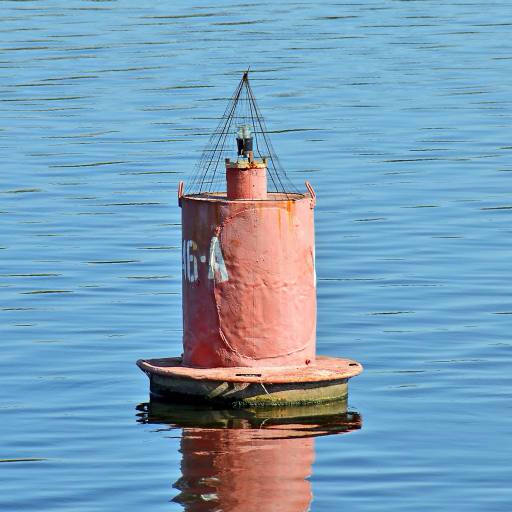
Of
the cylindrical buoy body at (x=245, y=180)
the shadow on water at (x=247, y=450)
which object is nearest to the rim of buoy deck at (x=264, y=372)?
the shadow on water at (x=247, y=450)

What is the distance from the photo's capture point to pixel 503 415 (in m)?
15.1

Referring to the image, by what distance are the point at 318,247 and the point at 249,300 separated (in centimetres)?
746

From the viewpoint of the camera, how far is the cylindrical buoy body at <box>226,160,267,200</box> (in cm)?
1541

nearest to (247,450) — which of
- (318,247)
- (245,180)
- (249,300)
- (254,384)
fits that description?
(254,384)

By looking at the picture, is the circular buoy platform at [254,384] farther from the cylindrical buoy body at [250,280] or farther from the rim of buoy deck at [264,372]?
the cylindrical buoy body at [250,280]

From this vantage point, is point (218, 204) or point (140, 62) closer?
point (218, 204)

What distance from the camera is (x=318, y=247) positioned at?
2275 centimetres

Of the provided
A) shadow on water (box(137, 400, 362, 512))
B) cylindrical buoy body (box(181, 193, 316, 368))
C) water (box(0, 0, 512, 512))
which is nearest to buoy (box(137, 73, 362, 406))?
cylindrical buoy body (box(181, 193, 316, 368))

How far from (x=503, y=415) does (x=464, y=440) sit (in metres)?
0.86

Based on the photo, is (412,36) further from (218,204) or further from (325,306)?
(218,204)

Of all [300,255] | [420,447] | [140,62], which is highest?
[140,62]

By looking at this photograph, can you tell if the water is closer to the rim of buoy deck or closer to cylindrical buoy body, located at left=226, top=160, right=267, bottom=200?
the rim of buoy deck

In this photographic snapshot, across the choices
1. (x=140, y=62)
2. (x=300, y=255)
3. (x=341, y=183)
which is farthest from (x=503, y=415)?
(x=140, y=62)

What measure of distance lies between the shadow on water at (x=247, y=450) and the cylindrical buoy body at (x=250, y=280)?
0.49 m
